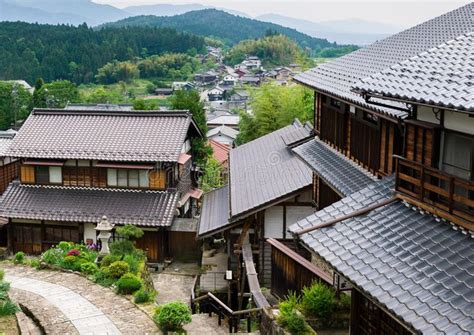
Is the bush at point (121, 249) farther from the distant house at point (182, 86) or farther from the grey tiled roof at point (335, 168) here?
the distant house at point (182, 86)

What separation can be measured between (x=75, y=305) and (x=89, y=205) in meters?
12.1

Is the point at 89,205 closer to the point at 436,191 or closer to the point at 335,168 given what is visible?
the point at 335,168

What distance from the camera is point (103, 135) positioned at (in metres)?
29.1

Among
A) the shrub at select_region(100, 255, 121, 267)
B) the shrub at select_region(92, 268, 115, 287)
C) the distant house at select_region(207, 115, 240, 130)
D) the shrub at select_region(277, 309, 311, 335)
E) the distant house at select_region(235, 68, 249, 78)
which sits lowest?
the distant house at select_region(207, 115, 240, 130)

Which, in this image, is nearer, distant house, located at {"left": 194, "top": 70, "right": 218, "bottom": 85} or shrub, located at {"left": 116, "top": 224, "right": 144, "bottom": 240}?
shrub, located at {"left": 116, "top": 224, "right": 144, "bottom": 240}

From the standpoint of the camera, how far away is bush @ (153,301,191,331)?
13.4 m

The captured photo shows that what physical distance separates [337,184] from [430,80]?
5.61m

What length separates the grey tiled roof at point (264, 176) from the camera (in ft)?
62.7

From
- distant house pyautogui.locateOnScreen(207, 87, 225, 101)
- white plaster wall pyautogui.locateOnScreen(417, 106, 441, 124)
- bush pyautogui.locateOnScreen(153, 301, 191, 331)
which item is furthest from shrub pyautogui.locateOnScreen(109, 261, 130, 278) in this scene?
distant house pyautogui.locateOnScreen(207, 87, 225, 101)

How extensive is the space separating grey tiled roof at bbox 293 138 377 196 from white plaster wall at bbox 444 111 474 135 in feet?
14.8

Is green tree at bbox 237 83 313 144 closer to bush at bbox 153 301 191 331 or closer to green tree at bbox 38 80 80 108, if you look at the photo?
bush at bbox 153 301 191 331

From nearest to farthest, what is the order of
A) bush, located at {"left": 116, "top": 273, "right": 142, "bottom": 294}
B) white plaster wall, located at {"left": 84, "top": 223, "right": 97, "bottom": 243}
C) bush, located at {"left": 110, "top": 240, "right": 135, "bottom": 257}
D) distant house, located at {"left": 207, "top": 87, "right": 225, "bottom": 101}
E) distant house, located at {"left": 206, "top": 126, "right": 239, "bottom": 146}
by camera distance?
Answer: 1. bush, located at {"left": 116, "top": 273, "right": 142, "bottom": 294}
2. bush, located at {"left": 110, "top": 240, "right": 135, "bottom": 257}
3. white plaster wall, located at {"left": 84, "top": 223, "right": 97, "bottom": 243}
4. distant house, located at {"left": 206, "top": 126, "right": 239, "bottom": 146}
5. distant house, located at {"left": 207, "top": 87, "right": 225, "bottom": 101}

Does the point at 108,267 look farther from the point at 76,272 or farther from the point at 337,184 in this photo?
the point at 337,184

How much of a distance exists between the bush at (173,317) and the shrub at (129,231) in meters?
10.6
